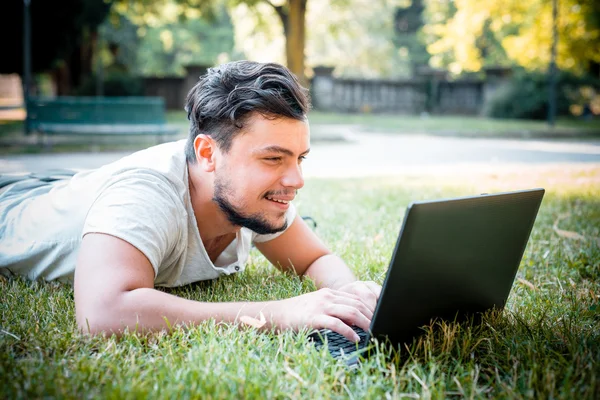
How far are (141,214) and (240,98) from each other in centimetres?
64

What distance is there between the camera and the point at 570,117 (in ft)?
78.2

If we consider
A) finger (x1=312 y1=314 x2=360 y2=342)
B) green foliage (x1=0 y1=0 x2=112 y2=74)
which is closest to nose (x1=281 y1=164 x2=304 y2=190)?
finger (x1=312 y1=314 x2=360 y2=342)

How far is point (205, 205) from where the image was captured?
258 centimetres

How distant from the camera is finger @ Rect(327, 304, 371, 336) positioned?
2.07 m

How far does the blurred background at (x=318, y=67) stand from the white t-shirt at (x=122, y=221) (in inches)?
368

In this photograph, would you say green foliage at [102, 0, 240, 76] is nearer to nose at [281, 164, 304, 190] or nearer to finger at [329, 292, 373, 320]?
nose at [281, 164, 304, 190]

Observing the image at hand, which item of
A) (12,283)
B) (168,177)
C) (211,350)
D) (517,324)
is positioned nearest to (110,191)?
(168,177)

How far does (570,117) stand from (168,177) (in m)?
24.8

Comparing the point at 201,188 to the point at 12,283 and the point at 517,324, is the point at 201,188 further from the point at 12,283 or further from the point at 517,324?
the point at 517,324

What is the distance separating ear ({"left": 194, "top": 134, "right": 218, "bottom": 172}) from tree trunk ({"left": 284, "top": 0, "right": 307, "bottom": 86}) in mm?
14012

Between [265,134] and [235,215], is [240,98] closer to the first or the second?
[265,134]

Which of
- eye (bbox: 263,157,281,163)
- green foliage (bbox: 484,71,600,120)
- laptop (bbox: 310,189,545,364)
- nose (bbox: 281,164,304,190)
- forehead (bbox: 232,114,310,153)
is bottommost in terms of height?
green foliage (bbox: 484,71,600,120)

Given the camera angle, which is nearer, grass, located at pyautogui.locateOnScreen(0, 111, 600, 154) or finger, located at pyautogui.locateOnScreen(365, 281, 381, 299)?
finger, located at pyautogui.locateOnScreen(365, 281, 381, 299)

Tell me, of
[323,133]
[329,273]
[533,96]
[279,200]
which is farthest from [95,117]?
[533,96]
